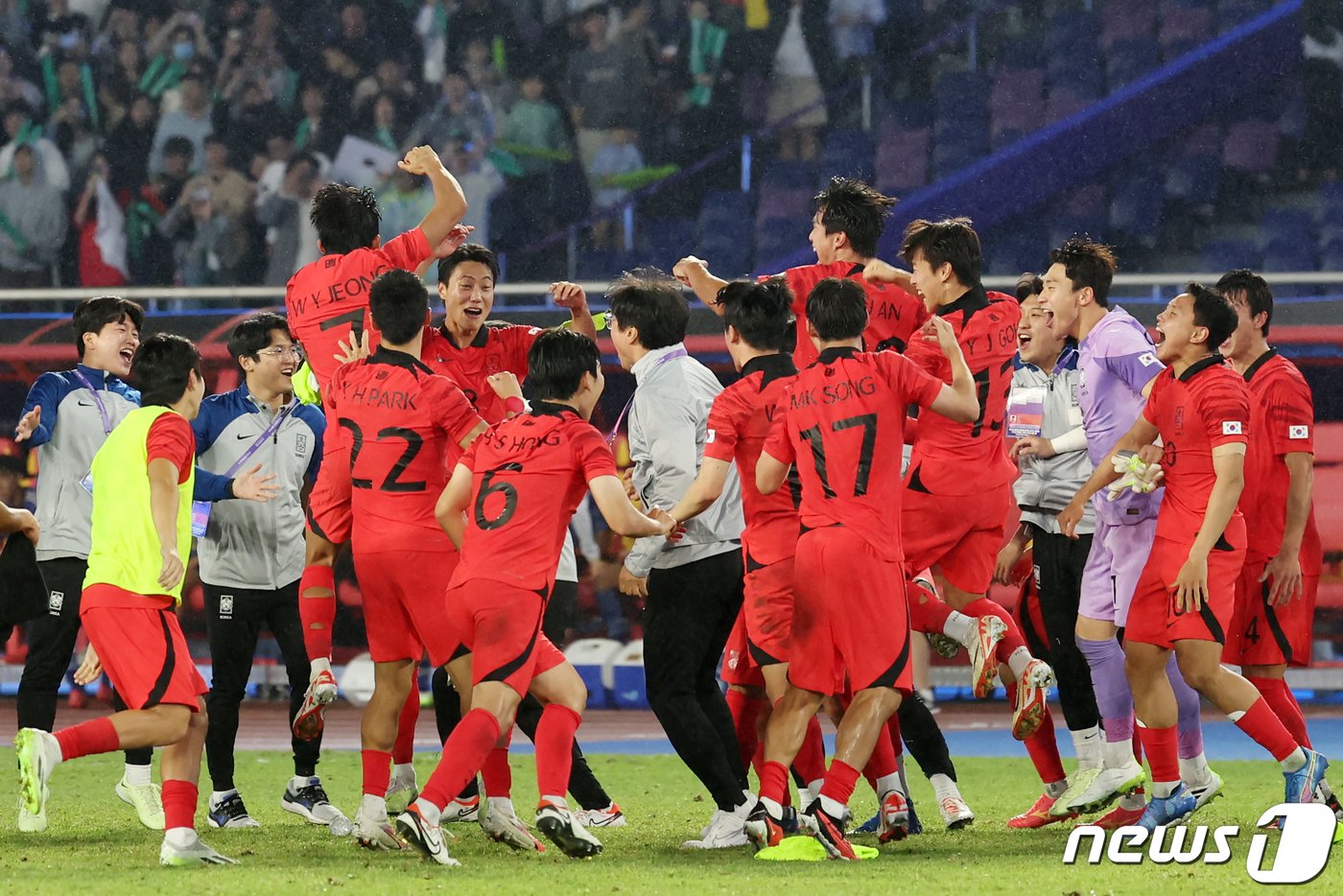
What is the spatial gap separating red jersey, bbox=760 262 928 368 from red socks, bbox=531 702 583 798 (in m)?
1.94

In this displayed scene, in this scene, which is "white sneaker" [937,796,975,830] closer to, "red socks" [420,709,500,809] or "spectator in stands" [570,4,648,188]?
"red socks" [420,709,500,809]

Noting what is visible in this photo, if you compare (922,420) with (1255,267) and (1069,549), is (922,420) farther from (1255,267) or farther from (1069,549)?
(1255,267)

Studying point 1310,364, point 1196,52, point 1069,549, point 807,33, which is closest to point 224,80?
point 807,33

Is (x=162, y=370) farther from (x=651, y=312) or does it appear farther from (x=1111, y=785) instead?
(x=1111, y=785)

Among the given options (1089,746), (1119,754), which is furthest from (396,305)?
(1089,746)

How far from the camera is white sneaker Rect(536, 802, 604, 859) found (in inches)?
→ 197

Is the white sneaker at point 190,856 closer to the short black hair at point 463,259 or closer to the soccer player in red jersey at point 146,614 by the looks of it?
the soccer player in red jersey at point 146,614

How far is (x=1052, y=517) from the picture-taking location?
673 cm

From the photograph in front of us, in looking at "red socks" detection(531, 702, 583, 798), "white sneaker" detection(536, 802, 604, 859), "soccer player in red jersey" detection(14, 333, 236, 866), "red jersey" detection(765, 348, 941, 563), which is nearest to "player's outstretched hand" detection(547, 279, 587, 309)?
"red jersey" detection(765, 348, 941, 563)

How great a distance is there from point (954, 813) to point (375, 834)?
85.6 inches

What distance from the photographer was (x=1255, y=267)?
13.4m

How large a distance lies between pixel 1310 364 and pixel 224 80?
10023 millimetres

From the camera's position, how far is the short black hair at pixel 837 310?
17.7ft

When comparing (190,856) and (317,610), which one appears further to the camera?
(317,610)
